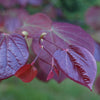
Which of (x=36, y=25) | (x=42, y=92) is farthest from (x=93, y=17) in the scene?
(x=42, y=92)

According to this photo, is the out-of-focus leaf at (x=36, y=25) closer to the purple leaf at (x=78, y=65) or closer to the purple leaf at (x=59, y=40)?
the purple leaf at (x=59, y=40)

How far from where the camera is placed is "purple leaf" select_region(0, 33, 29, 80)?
1.62 ft

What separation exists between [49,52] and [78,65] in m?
0.11

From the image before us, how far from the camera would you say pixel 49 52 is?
564 millimetres

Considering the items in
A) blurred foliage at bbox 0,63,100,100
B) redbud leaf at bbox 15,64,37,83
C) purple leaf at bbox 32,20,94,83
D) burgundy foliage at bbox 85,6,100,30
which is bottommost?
blurred foliage at bbox 0,63,100,100

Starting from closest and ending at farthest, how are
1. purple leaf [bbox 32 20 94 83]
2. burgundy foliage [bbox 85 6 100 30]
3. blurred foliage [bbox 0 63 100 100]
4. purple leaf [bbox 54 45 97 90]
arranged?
1. purple leaf [bbox 54 45 97 90]
2. purple leaf [bbox 32 20 94 83]
3. burgundy foliage [bbox 85 6 100 30]
4. blurred foliage [bbox 0 63 100 100]

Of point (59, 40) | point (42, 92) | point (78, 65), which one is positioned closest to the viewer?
point (78, 65)

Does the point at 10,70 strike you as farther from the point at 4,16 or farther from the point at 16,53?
the point at 4,16

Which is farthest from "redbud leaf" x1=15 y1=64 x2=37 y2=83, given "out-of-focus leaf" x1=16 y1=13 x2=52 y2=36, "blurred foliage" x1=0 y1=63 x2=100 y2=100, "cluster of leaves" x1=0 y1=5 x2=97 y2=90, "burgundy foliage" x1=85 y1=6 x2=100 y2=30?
"blurred foliage" x1=0 y1=63 x2=100 y2=100

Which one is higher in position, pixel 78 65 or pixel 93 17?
pixel 93 17

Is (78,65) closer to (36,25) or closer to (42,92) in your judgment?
(36,25)

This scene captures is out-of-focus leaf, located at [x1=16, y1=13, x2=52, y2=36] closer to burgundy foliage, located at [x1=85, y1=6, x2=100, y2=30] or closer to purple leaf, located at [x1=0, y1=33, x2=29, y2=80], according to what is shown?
purple leaf, located at [x1=0, y1=33, x2=29, y2=80]

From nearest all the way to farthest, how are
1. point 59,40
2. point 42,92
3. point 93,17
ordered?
1. point 59,40
2. point 93,17
3. point 42,92

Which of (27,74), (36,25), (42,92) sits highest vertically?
(36,25)
